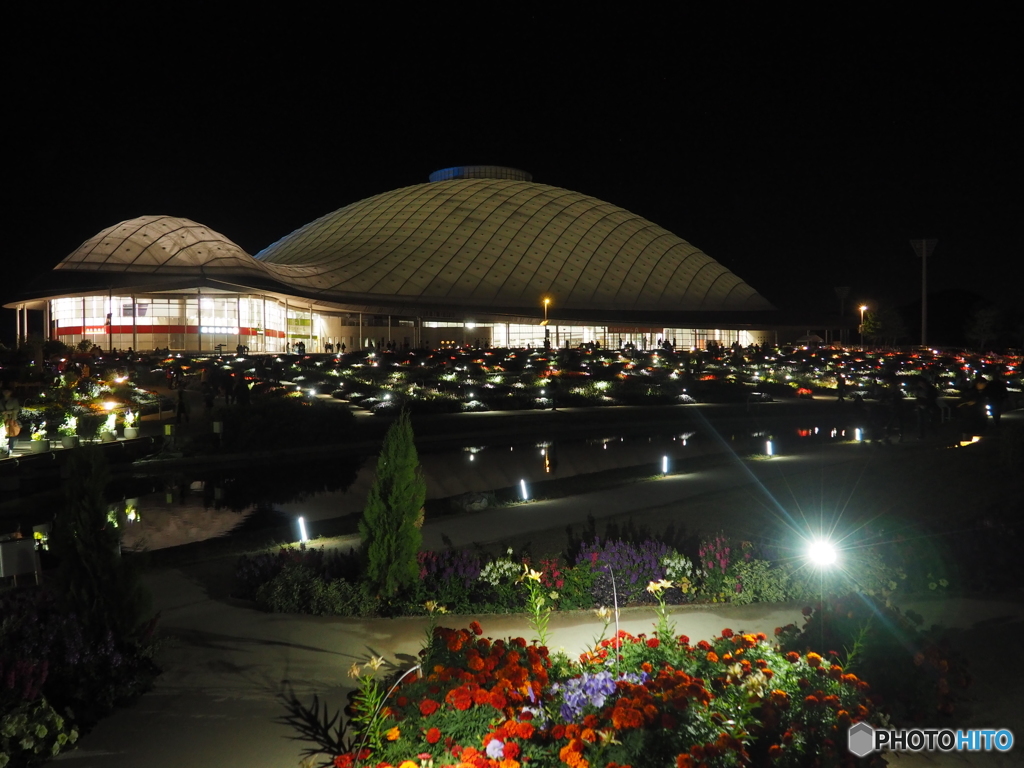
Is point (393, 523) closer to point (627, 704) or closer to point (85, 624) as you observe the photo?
point (85, 624)

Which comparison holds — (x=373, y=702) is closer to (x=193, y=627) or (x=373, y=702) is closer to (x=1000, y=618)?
(x=193, y=627)

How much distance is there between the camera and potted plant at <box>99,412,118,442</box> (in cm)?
1964

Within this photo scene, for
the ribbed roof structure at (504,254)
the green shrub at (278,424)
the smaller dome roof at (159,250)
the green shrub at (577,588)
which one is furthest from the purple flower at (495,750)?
the ribbed roof structure at (504,254)

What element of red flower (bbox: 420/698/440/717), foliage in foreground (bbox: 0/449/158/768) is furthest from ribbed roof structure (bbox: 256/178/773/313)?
red flower (bbox: 420/698/440/717)

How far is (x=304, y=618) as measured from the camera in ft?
23.5

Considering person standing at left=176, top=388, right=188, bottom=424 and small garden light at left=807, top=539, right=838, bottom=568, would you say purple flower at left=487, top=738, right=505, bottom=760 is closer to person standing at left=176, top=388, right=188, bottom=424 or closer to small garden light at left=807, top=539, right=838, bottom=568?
small garden light at left=807, top=539, right=838, bottom=568

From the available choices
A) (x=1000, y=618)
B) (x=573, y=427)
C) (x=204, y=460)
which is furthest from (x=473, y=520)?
(x=573, y=427)

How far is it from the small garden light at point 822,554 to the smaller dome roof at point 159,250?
4978cm

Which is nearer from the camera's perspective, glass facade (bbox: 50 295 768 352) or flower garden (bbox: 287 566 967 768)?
flower garden (bbox: 287 566 967 768)

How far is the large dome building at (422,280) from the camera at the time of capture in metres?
54.2

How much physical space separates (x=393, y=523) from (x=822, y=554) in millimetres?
3889

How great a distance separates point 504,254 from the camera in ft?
240

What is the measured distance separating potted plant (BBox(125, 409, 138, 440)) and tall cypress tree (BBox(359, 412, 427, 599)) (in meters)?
14.4

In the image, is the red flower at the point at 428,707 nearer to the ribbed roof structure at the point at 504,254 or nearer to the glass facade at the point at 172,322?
the glass facade at the point at 172,322
